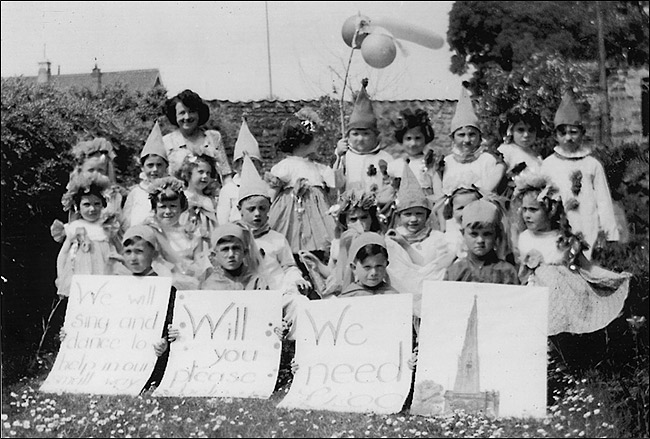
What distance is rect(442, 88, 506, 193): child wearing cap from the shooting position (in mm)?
5934

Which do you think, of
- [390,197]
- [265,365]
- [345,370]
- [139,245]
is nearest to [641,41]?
[390,197]

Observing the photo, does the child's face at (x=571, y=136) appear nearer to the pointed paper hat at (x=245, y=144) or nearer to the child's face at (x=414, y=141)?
the child's face at (x=414, y=141)

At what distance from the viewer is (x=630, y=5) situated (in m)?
5.00

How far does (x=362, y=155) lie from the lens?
6.42 meters

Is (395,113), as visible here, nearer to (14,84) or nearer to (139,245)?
(139,245)

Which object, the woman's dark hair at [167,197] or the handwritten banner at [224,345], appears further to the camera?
the woman's dark hair at [167,197]

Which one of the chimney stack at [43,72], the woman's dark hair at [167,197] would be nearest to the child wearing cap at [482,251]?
the woman's dark hair at [167,197]

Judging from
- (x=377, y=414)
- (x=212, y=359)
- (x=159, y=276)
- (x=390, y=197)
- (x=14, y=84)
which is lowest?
(x=377, y=414)

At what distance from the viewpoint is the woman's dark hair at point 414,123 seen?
20.2 feet

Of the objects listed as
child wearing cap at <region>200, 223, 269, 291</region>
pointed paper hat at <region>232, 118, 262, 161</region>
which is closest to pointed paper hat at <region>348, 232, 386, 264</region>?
child wearing cap at <region>200, 223, 269, 291</region>

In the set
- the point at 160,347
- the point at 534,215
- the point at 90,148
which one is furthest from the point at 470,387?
the point at 90,148

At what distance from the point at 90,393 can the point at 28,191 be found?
1739 mm

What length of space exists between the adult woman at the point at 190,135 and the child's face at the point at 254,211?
97 cm

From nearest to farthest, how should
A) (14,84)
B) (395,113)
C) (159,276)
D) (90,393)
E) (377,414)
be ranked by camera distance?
(377,414), (90,393), (159,276), (14,84), (395,113)
